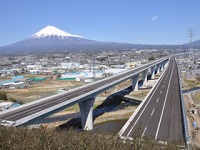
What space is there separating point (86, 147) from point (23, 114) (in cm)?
1389

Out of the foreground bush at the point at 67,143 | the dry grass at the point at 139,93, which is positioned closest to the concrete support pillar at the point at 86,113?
the foreground bush at the point at 67,143

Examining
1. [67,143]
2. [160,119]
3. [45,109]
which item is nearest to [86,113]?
[45,109]

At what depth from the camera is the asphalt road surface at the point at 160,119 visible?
66.7 ft

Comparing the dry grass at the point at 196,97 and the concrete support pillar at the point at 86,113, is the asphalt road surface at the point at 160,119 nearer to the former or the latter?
the concrete support pillar at the point at 86,113

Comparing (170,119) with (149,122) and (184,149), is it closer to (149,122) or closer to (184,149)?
(149,122)

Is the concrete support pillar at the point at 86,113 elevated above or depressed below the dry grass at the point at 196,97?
above

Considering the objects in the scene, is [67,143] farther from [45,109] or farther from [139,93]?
[139,93]

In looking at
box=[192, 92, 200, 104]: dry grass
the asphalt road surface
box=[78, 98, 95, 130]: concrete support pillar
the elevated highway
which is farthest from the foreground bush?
box=[192, 92, 200, 104]: dry grass

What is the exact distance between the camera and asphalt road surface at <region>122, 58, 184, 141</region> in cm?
2034

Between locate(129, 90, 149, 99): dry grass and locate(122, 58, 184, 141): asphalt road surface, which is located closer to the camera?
locate(122, 58, 184, 141): asphalt road surface

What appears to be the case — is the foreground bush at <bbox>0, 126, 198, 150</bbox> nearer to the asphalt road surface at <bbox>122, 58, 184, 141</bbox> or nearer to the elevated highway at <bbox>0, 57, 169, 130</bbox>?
the elevated highway at <bbox>0, 57, 169, 130</bbox>

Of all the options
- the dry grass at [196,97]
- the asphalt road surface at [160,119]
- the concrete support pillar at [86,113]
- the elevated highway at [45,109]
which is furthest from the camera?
the dry grass at [196,97]

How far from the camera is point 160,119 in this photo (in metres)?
24.7

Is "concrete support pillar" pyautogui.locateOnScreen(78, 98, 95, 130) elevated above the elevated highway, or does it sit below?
below
